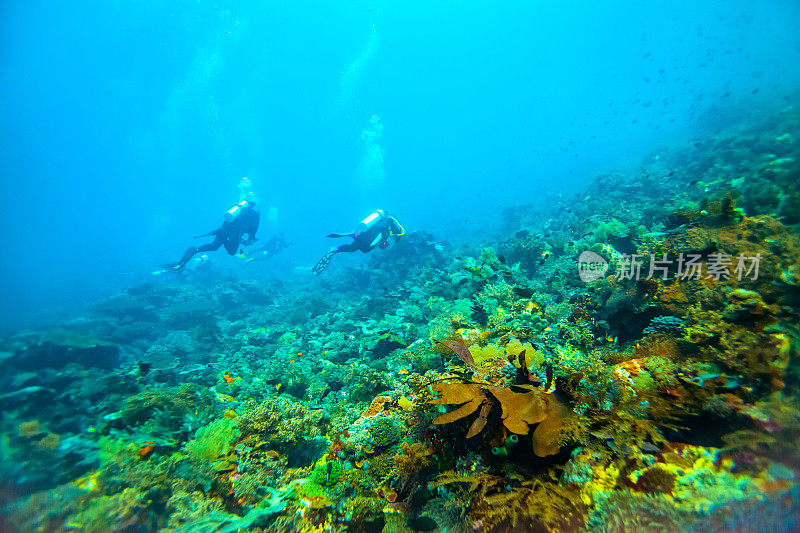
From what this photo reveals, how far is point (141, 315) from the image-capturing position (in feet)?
47.5

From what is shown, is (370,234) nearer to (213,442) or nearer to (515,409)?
(213,442)

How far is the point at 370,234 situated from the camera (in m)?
14.9

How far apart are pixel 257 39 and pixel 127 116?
40105 mm

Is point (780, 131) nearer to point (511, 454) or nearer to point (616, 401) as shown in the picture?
point (616, 401)

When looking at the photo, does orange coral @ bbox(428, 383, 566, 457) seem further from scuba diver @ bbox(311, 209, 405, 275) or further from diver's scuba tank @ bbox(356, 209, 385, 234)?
diver's scuba tank @ bbox(356, 209, 385, 234)

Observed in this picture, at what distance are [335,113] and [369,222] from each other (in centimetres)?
11786

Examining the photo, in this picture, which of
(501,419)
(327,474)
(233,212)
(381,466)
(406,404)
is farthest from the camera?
(233,212)

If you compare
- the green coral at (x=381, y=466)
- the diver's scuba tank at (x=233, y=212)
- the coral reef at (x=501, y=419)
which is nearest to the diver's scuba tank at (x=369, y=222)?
the diver's scuba tank at (x=233, y=212)

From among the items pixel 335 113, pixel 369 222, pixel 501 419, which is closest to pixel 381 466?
pixel 501 419

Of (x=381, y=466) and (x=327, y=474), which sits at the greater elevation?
(x=381, y=466)

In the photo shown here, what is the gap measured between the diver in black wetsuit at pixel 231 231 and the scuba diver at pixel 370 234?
5.03 meters

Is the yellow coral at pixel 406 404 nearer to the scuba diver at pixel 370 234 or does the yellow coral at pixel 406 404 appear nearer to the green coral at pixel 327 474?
the green coral at pixel 327 474

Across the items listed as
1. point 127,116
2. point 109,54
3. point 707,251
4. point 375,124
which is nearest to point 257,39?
point 109,54

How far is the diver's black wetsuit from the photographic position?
1538 centimetres
